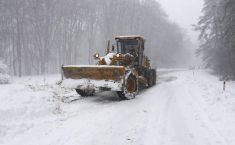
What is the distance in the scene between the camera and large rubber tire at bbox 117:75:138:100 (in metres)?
12.8

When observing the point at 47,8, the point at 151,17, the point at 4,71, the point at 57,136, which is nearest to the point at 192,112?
the point at 57,136

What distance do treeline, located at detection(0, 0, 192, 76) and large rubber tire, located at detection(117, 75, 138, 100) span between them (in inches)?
1081

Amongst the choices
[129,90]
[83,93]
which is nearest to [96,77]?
[83,93]

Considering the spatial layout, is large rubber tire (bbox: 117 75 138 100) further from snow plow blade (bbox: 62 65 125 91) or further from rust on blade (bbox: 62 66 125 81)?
rust on blade (bbox: 62 66 125 81)

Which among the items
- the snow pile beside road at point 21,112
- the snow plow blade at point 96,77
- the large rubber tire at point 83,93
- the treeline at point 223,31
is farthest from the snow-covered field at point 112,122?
the treeline at point 223,31

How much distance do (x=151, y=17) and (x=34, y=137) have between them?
2354 inches

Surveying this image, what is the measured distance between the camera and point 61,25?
46.0 meters

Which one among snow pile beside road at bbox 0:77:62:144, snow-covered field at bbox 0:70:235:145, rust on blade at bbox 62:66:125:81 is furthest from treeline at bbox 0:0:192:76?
snow pile beside road at bbox 0:77:62:144

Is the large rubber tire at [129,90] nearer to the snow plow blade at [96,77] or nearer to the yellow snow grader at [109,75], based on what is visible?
the yellow snow grader at [109,75]

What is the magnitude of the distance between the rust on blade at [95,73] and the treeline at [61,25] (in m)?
26.6

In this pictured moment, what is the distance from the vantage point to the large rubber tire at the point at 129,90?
12.8 metres

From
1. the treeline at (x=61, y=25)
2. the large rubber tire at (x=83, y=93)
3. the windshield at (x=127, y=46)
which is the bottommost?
the large rubber tire at (x=83, y=93)

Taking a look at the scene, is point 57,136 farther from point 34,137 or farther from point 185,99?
point 185,99

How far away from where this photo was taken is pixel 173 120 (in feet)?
30.5
